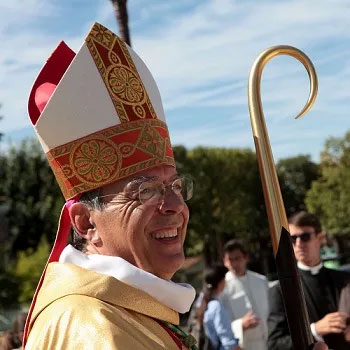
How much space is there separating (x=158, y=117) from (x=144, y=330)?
87cm

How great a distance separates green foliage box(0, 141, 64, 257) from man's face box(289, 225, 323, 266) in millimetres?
34289

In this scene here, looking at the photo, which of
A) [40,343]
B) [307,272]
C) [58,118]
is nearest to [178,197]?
[58,118]

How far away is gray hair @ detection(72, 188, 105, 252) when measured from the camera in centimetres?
279

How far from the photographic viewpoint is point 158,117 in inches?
120

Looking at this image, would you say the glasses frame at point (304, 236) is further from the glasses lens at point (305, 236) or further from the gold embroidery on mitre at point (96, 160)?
the gold embroidery on mitre at point (96, 160)

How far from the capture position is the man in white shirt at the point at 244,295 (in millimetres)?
7625

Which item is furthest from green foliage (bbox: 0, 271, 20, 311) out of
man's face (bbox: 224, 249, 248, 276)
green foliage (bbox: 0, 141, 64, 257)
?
man's face (bbox: 224, 249, 248, 276)

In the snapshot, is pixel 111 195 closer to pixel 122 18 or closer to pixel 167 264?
pixel 167 264

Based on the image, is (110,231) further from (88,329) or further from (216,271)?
(216,271)

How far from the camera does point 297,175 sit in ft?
254

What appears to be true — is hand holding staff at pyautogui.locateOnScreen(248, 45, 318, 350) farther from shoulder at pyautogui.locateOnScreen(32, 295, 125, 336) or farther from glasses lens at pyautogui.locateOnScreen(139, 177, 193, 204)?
shoulder at pyautogui.locateOnScreen(32, 295, 125, 336)

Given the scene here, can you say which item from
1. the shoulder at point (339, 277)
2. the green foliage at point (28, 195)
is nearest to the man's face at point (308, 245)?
the shoulder at point (339, 277)

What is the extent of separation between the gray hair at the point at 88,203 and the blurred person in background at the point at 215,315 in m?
4.47

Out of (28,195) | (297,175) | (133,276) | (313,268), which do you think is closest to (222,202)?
(28,195)
